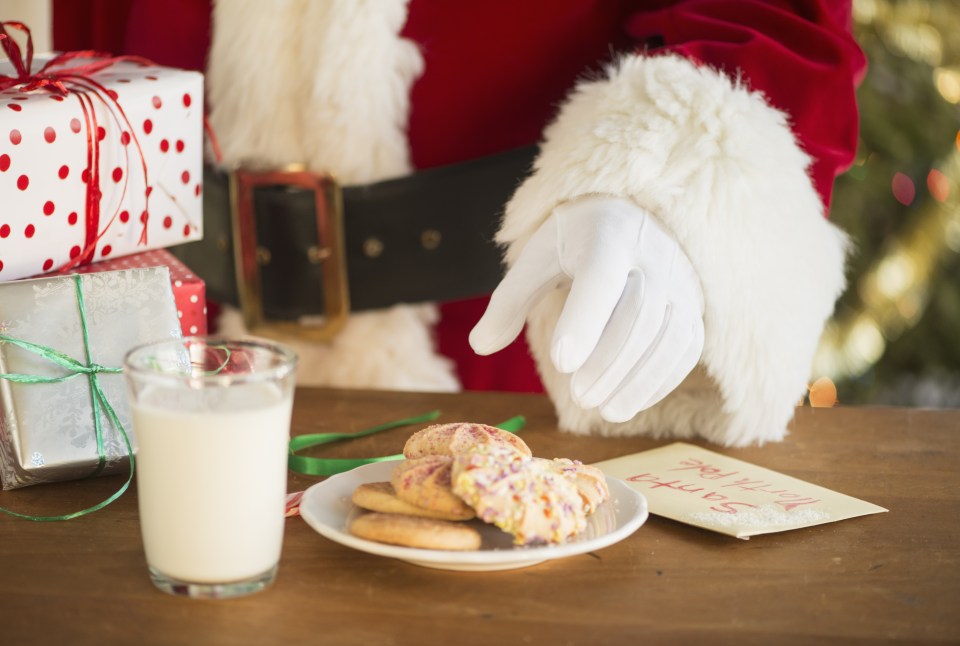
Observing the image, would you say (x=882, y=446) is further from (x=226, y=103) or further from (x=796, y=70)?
(x=226, y=103)

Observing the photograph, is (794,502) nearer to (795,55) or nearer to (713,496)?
(713,496)

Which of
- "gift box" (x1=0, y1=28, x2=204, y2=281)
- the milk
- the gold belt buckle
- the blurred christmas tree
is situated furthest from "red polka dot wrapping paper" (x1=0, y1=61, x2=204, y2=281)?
the blurred christmas tree

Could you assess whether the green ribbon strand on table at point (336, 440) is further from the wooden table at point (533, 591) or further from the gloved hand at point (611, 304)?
the gloved hand at point (611, 304)

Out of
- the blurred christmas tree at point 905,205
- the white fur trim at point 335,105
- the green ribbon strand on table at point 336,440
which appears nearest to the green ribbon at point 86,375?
the green ribbon strand on table at point 336,440

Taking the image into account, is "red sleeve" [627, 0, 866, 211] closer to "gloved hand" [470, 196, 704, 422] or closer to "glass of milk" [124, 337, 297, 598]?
"gloved hand" [470, 196, 704, 422]

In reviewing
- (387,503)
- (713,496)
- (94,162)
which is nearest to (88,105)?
(94,162)

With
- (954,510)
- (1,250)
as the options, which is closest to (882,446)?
(954,510)
